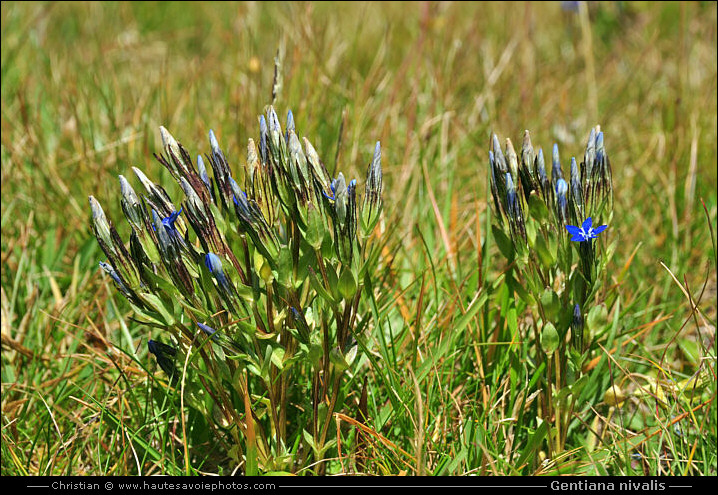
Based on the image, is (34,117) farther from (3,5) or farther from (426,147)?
(426,147)

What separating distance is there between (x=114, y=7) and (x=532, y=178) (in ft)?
14.1

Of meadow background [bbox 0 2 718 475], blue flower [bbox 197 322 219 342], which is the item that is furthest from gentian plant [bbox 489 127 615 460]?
blue flower [bbox 197 322 219 342]

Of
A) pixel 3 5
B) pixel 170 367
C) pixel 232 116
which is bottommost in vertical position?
pixel 170 367

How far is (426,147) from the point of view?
2.72 metres

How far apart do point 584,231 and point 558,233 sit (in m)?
0.10

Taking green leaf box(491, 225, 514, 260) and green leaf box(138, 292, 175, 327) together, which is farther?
green leaf box(491, 225, 514, 260)

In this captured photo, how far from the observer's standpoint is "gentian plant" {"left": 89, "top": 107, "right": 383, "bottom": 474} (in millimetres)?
1333

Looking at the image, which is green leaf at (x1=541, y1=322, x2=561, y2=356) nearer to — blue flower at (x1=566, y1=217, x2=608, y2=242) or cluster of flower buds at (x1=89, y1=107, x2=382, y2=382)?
blue flower at (x1=566, y1=217, x2=608, y2=242)

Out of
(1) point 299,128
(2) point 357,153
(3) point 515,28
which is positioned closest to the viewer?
(1) point 299,128

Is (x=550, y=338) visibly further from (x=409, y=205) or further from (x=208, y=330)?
(x=409, y=205)

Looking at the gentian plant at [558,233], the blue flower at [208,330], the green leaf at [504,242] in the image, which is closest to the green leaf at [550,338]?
the gentian plant at [558,233]

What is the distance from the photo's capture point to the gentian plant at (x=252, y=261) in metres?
1.33

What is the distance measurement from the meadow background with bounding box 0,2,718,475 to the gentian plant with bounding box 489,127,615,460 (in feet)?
0.46

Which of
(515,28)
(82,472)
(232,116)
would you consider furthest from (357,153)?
(515,28)
